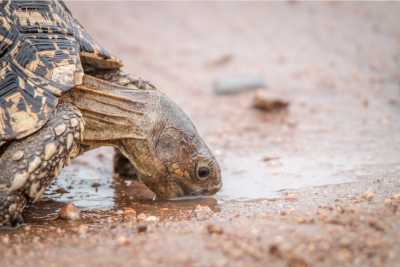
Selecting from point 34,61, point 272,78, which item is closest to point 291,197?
point 34,61

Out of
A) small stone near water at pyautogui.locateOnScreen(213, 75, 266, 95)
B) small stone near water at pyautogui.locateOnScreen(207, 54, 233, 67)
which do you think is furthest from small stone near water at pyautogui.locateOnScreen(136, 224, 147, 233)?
small stone near water at pyautogui.locateOnScreen(207, 54, 233, 67)

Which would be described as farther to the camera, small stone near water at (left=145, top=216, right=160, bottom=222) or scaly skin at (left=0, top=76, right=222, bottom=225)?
scaly skin at (left=0, top=76, right=222, bottom=225)

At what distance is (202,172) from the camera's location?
4.23 metres

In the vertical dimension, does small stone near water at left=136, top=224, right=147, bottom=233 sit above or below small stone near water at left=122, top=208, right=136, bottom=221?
below

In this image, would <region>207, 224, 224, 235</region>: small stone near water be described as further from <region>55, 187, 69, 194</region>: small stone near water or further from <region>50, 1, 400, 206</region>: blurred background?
<region>55, 187, 69, 194</region>: small stone near water

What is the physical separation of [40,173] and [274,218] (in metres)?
1.38

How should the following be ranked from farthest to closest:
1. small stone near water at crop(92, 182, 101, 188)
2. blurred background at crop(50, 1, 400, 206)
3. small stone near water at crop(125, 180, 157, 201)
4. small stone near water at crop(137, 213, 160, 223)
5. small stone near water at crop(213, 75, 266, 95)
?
small stone near water at crop(213, 75, 266, 95), blurred background at crop(50, 1, 400, 206), small stone near water at crop(92, 182, 101, 188), small stone near water at crop(125, 180, 157, 201), small stone near water at crop(137, 213, 160, 223)

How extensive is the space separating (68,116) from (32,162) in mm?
381

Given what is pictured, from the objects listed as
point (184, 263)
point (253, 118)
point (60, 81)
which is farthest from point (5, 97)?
point (253, 118)

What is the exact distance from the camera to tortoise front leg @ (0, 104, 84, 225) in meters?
Answer: 3.42

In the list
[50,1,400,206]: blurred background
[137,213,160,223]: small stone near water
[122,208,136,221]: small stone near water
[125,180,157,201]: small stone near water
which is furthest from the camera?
[50,1,400,206]: blurred background

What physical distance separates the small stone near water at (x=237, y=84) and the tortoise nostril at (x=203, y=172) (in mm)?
3804

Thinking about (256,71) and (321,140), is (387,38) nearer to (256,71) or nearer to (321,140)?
(256,71)

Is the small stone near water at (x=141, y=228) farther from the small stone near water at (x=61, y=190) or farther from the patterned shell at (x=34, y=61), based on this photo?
the small stone near water at (x=61, y=190)
